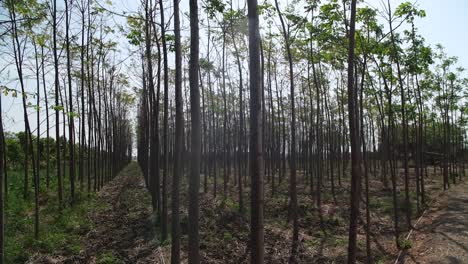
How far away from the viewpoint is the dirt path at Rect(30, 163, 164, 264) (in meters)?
8.14

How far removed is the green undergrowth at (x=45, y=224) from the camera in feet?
27.2

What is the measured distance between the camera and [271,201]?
16.1 meters

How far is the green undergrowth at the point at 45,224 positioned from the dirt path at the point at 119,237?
11.7 inches

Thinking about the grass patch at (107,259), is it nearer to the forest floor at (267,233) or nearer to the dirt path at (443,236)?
the forest floor at (267,233)

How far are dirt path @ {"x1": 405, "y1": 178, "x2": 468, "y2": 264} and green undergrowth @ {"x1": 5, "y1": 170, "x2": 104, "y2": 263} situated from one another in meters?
8.90

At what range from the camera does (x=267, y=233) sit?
38.0 ft

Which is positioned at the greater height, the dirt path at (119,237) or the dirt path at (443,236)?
the dirt path at (119,237)

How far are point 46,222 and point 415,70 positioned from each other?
39.0ft

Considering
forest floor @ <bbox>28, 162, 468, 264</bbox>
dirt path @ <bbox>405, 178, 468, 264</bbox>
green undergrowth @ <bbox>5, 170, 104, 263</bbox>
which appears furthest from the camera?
dirt path @ <bbox>405, 178, 468, 264</bbox>

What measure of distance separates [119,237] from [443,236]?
9513 mm

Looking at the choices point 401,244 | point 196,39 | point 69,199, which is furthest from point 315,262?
point 69,199

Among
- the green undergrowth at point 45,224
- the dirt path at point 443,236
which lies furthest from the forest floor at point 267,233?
the green undergrowth at point 45,224

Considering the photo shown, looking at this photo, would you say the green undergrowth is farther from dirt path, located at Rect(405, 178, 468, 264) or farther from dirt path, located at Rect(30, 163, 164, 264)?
dirt path, located at Rect(405, 178, 468, 264)

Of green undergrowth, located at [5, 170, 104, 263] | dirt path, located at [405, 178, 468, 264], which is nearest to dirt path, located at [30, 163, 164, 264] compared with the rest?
green undergrowth, located at [5, 170, 104, 263]
